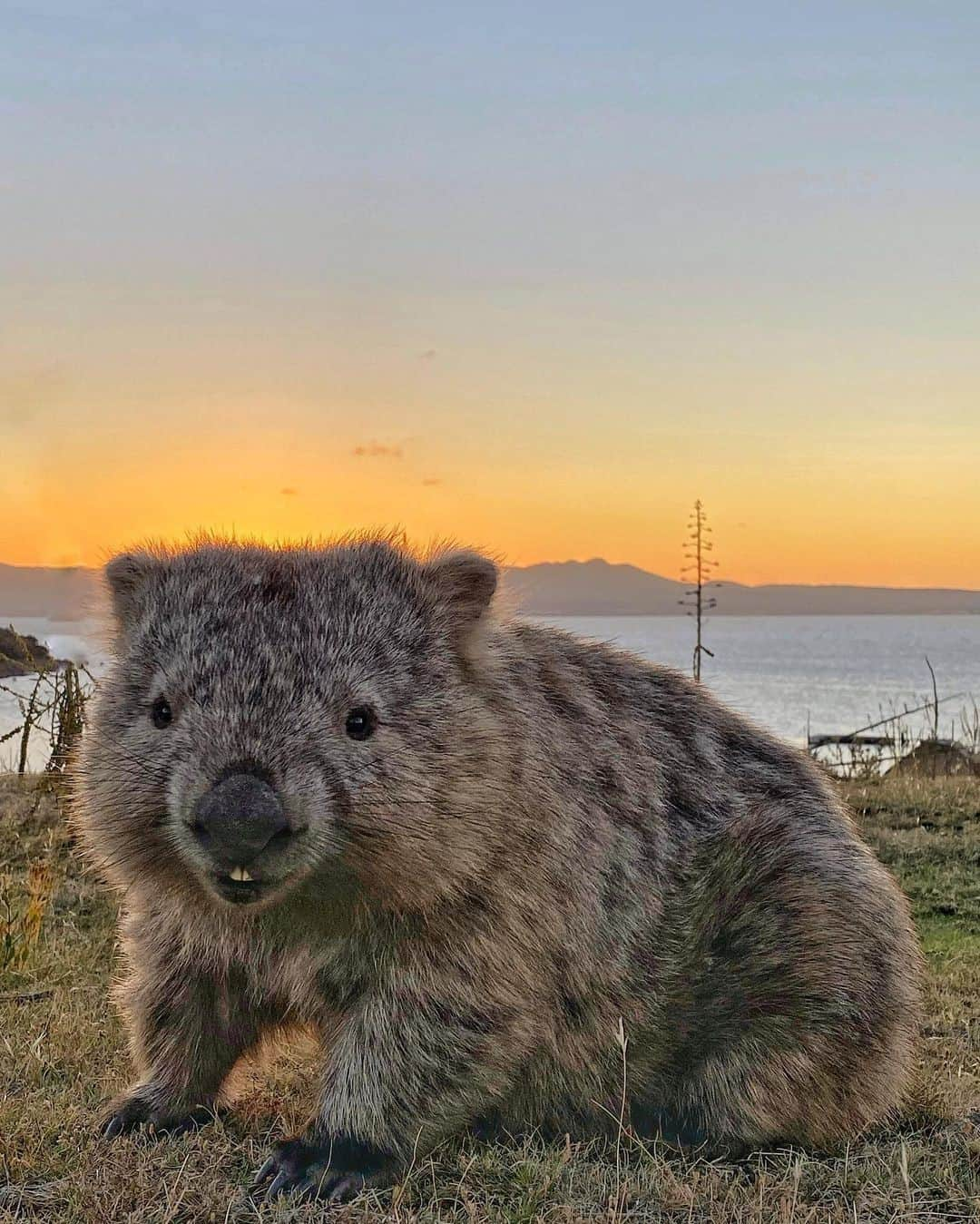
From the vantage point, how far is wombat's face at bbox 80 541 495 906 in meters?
3.49

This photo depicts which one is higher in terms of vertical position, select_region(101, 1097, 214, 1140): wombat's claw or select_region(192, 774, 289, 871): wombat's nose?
select_region(192, 774, 289, 871): wombat's nose

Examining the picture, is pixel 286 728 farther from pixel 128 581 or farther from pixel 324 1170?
pixel 324 1170

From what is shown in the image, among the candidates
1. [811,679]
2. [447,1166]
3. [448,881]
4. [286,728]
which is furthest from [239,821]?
[811,679]

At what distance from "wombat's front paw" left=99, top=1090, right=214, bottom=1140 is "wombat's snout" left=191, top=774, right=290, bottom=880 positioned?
143 cm

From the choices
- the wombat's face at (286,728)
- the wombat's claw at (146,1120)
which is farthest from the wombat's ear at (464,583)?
the wombat's claw at (146,1120)

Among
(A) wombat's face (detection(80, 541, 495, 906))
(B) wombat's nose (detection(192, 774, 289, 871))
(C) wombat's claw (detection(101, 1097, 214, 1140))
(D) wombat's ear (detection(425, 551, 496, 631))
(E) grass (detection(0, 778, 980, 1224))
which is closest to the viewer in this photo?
(B) wombat's nose (detection(192, 774, 289, 871))

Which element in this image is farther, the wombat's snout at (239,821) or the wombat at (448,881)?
the wombat at (448,881)

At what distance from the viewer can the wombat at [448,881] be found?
3.66 metres

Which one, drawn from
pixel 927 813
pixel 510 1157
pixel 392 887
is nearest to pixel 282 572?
pixel 392 887

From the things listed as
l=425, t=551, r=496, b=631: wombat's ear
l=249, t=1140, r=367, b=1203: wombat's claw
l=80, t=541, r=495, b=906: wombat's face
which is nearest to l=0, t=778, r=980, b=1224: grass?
l=249, t=1140, r=367, b=1203: wombat's claw

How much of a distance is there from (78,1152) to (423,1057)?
3.90 ft

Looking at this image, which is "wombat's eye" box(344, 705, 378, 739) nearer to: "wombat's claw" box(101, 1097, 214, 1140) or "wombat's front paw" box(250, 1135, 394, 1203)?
"wombat's front paw" box(250, 1135, 394, 1203)

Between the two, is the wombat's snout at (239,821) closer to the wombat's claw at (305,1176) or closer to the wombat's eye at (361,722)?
the wombat's eye at (361,722)

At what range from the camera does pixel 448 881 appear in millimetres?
3816
